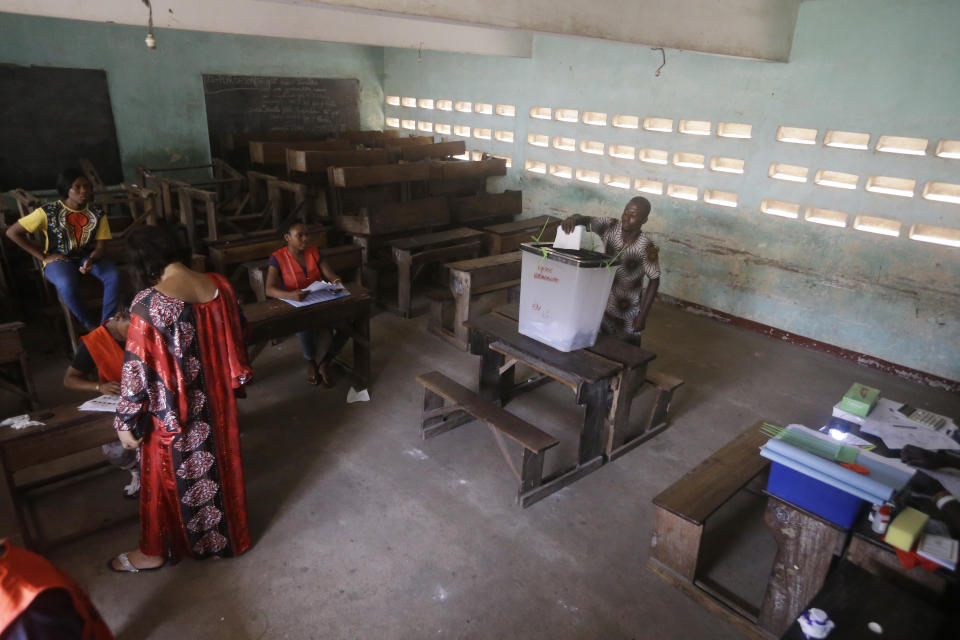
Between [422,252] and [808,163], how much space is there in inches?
156

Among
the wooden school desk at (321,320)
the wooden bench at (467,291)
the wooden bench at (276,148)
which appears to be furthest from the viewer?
the wooden bench at (276,148)

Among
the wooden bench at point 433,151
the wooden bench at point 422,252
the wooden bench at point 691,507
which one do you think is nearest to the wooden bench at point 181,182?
the wooden bench at point 433,151

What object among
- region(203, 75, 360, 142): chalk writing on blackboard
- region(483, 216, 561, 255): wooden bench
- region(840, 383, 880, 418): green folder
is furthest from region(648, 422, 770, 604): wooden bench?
region(203, 75, 360, 142): chalk writing on blackboard

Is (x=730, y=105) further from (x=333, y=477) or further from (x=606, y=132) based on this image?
(x=333, y=477)

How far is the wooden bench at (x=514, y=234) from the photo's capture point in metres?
7.09

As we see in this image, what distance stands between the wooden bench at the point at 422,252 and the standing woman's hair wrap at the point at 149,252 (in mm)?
3750

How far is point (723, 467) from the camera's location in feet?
10.4

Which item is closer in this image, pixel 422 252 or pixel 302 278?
pixel 302 278

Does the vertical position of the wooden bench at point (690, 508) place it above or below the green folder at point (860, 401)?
below

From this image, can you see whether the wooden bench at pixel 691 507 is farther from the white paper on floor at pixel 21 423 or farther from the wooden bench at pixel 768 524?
the white paper on floor at pixel 21 423

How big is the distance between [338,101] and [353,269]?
15.0 feet

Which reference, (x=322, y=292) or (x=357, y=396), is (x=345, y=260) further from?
(x=357, y=396)

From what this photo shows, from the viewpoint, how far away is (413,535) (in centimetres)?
324

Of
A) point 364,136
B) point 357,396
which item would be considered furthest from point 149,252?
point 364,136
